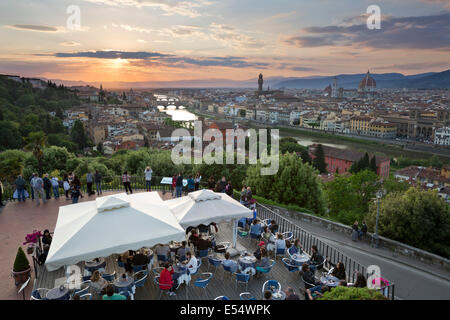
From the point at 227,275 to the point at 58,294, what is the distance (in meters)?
3.12

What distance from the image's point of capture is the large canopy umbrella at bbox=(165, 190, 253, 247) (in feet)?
21.6

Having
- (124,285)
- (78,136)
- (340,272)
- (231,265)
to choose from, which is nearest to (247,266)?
(231,265)

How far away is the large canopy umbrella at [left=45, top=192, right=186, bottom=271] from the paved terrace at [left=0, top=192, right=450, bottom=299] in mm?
1132

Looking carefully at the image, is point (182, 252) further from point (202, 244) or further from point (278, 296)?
point (278, 296)

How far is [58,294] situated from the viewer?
508 centimetres

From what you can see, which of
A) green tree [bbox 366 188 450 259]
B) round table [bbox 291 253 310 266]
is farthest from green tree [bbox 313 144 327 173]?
round table [bbox 291 253 310 266]

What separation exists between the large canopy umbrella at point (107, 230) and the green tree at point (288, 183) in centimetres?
838

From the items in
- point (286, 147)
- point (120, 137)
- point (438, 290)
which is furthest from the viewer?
point (120, 137)

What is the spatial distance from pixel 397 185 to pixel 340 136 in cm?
5757

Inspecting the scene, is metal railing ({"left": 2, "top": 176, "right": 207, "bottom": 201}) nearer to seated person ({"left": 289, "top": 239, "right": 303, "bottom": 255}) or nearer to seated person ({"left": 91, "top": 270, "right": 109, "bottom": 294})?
seated person ({"left": 289, "top": 239, "right": 303, "bottom": 255})

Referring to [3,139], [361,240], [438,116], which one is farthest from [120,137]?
[438,116]

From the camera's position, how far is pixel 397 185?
88.6 feet

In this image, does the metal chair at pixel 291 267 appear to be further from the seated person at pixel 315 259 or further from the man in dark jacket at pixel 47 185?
the man in dark jacket at pixel 47 185
